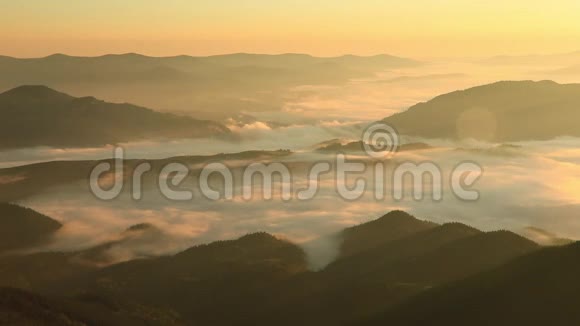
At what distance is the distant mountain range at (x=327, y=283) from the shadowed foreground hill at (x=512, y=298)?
0.49 feet

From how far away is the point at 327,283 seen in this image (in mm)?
108750

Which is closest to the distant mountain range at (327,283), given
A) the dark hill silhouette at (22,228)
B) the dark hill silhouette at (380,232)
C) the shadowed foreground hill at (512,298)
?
the shadowed foreground hill at (512,298)

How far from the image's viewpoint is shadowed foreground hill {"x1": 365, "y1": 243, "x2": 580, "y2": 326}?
225ft

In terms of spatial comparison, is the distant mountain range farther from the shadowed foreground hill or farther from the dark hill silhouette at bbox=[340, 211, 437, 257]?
the dark hill silhouette at bbox=[340, 211, 437, 257]

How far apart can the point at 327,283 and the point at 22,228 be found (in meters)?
104

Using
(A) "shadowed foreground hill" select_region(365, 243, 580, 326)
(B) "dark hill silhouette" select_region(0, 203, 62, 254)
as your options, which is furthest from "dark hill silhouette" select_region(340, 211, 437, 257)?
(B) "dark hill silhouette" select_region(0, 203, 62, 254)

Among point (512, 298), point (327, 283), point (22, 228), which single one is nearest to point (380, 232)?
point (327, 283)

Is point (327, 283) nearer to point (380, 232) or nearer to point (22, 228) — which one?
point (380, 232)

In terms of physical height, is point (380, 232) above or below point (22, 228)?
below

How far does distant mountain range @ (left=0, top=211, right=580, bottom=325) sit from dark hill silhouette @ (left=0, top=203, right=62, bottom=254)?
16.4 metres

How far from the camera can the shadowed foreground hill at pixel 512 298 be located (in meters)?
68.4

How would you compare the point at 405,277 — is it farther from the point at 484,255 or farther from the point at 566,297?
the point at 566,297

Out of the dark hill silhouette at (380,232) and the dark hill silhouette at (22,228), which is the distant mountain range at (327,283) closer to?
the dark hill silhouette at (380,232)

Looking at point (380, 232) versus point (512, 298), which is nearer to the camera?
point (512, 298)
